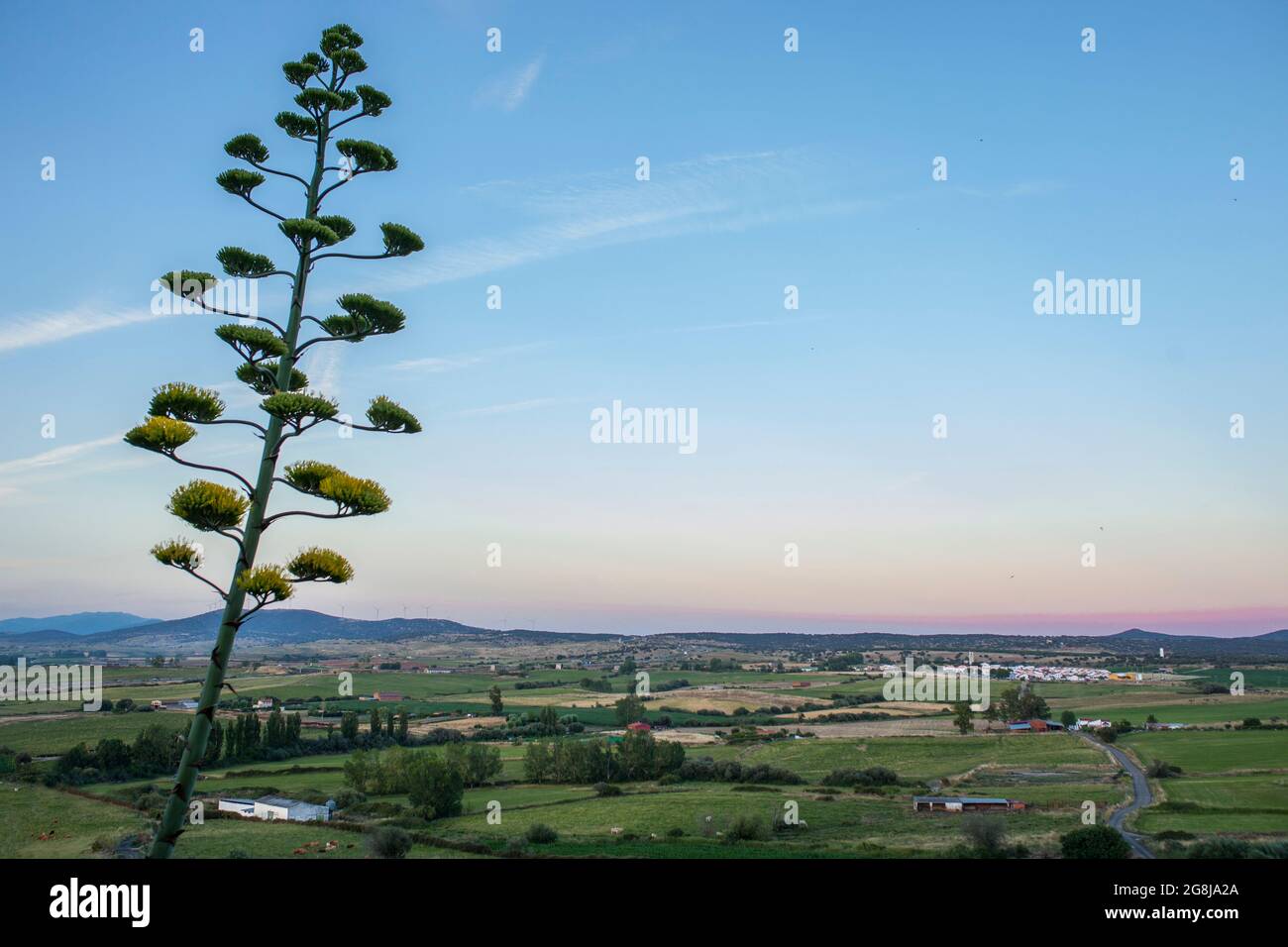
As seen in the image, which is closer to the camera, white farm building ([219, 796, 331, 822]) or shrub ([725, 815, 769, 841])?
shrub ([725, 815, 769, 841])

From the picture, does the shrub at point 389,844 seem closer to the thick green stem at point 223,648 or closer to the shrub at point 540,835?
the shrub at point 540,835

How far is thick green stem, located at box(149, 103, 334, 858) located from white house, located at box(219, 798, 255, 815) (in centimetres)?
1939

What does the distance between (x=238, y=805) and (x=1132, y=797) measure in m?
25.7

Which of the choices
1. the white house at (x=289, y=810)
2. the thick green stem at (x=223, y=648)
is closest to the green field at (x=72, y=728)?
the white house at (x=289, y=810)

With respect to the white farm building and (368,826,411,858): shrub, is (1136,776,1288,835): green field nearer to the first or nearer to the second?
(368,826,411,858): shrub

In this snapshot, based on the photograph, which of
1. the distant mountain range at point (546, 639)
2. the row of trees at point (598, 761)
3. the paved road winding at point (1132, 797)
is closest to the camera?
the paved road winding at point (1132, 797)

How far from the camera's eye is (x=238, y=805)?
20.9 m

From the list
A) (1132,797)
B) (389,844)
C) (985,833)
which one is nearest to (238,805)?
(389,844)

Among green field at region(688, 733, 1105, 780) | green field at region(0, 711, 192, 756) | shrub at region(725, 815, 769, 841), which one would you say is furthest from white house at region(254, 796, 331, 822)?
green field at region(688, 733, 1105, 780)

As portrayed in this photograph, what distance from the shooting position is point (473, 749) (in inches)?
1056

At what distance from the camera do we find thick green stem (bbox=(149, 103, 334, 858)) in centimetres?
375

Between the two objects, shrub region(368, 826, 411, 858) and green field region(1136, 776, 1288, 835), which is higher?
shrub region(368, 826, 411, 858)

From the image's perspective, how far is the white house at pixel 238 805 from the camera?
2034 cm

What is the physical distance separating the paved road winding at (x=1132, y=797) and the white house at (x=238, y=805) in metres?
20.1
